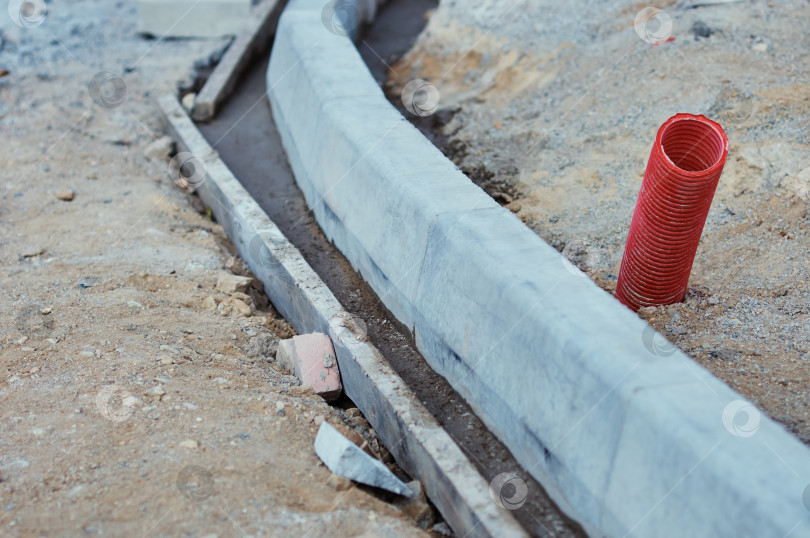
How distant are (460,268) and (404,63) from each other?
591 centimetres

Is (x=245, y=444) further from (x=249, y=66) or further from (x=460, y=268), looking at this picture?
(x=249, y=66)

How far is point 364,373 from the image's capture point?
3.88 meters

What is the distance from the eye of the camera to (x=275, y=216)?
5902 millimetres

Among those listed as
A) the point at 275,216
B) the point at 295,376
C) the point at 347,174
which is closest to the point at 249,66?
the point at 275,216
